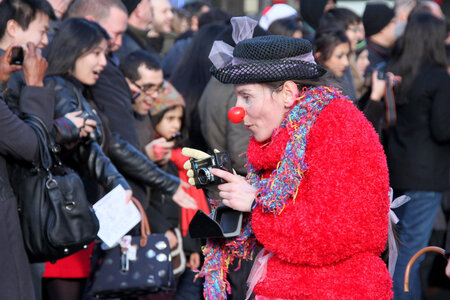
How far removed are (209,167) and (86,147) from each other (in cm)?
154

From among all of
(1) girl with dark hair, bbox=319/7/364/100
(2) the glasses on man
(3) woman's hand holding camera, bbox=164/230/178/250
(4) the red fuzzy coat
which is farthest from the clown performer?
(1) girl with dark hair, bbox=319/7/364/100

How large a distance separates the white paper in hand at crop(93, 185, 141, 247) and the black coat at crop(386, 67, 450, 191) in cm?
251

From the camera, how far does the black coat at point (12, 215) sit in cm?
324

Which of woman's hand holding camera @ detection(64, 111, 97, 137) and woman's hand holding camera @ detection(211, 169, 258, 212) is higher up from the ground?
woman's hand holding camera @ detection(211, 169, 258, 212)

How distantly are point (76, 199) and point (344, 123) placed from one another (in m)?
1.54

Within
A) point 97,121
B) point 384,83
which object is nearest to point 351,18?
point 384,83

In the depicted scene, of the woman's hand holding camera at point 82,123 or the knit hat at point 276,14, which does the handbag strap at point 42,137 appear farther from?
the knit hat at point 276,14

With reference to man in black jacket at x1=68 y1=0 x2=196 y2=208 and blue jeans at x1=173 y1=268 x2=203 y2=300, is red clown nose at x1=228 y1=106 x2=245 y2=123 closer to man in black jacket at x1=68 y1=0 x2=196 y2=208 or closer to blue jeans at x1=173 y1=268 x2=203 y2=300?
man in black jacket at x1=68 y1=0 x2=196 y2=208

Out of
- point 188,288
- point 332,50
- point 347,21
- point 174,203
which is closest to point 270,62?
point 174,203

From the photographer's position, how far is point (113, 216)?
3896mm

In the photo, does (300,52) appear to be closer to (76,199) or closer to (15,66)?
(76,199)

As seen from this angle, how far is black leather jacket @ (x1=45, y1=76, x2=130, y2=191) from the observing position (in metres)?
3.93

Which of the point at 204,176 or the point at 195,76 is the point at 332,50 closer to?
the point at 195,76

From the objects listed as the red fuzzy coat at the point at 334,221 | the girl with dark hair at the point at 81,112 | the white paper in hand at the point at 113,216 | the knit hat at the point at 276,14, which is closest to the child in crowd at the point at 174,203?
the girl with dark hair at the point at 81,112
